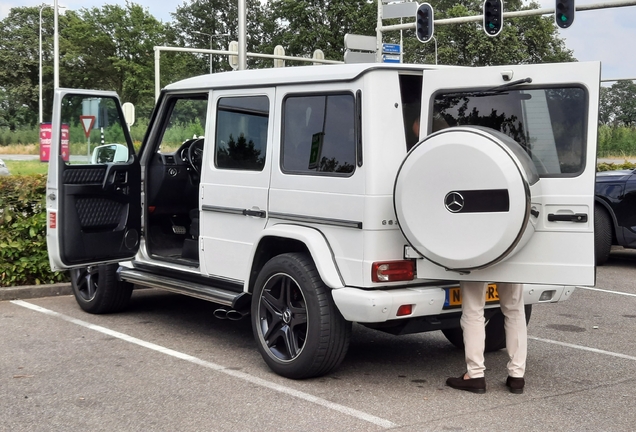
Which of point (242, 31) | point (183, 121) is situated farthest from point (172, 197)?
point (242, 31)

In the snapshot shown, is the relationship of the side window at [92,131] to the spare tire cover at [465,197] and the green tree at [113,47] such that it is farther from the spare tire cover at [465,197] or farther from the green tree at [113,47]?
the green tree at [113,47]

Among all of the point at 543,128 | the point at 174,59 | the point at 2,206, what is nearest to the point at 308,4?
the point at 174,59

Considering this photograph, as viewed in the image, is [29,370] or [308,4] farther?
[308,4]

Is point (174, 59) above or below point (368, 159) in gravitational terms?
above

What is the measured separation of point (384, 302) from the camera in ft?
17.0

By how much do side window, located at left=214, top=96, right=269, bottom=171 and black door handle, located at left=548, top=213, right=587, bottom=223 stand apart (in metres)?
2.17

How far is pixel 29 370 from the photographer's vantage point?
592cm

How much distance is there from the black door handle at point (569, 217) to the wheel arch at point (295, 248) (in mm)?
1353

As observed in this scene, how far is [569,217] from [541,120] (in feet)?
2.03

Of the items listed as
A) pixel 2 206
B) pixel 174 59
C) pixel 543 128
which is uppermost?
pixel 174 59

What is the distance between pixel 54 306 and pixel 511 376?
4.73m

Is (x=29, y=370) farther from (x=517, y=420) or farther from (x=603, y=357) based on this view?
(x=603, y=357)

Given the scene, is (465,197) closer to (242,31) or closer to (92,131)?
(92,131)

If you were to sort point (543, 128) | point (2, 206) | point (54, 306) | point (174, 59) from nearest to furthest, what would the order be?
point (543, 128) < point (54, 306) < point (2, 206) < point (174, 59)
